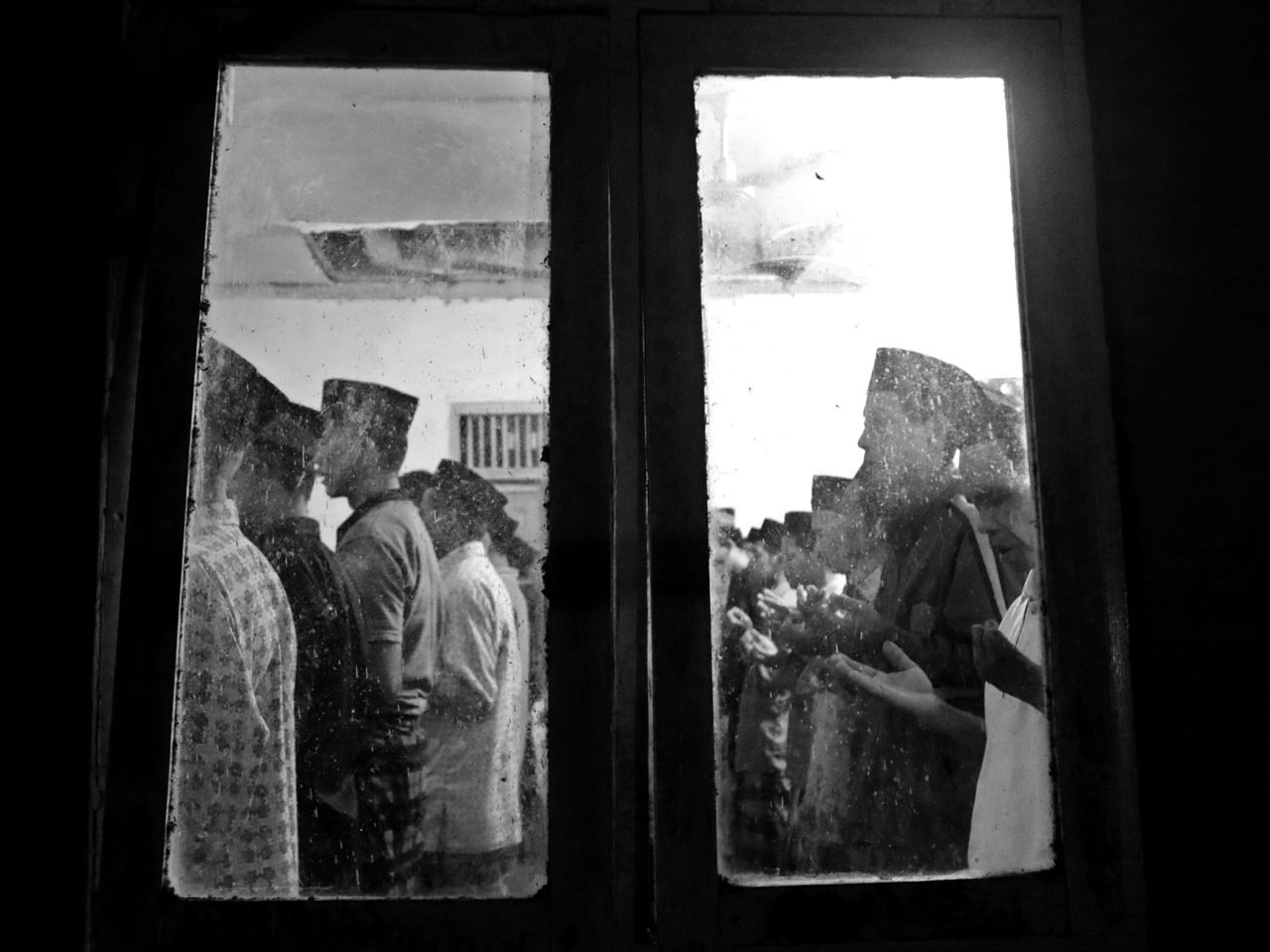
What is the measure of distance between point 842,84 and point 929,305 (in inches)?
13.4

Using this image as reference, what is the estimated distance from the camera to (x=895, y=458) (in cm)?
137

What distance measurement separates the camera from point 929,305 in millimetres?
1386

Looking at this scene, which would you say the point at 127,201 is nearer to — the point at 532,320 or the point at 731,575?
the point at 532,320

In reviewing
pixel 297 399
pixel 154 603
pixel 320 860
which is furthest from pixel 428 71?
pixel 320 860

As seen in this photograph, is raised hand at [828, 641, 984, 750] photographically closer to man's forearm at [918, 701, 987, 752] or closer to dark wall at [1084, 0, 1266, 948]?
man's forearm at [918, 701, 987, 752]

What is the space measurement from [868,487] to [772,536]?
148 millimetres

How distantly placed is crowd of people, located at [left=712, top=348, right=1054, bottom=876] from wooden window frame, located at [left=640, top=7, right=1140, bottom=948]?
0.10 feet

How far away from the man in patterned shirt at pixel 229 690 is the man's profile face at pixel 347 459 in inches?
4.0

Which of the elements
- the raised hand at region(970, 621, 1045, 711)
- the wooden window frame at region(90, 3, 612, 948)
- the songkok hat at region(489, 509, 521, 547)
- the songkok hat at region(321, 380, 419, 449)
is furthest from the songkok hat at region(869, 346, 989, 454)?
the songkok hat at region(321, 380, 419, 449)

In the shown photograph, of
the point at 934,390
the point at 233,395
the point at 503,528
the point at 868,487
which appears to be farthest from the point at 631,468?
the point at 233,395

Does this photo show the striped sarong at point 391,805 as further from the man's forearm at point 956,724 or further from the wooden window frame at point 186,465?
the man's forearm at point 956,724

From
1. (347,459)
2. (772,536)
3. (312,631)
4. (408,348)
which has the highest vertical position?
(408,348)

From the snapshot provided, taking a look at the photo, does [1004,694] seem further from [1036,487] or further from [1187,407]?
[1187,407]

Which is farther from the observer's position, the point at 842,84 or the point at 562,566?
the point at 842,84
